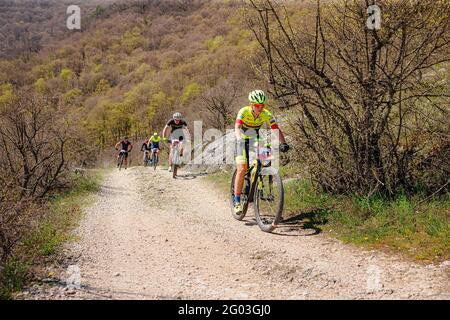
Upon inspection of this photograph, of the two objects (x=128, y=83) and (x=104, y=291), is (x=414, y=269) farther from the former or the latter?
(x=128, y=83)

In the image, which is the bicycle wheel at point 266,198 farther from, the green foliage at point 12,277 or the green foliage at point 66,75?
the green foliage at point 66,75

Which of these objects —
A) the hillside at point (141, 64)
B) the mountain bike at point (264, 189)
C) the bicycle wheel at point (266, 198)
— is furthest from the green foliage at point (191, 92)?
the bicycle wheel at point (266, 198)

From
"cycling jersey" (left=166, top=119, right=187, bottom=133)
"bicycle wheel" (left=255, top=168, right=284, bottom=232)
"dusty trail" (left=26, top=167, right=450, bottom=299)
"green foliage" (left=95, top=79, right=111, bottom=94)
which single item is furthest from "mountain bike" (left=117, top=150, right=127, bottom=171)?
"green foliage" (left=95, top=79, right=111, bottom=94)

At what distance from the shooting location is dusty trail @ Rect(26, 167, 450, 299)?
4105 millimetres

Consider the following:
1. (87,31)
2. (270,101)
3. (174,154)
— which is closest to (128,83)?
(87,31)

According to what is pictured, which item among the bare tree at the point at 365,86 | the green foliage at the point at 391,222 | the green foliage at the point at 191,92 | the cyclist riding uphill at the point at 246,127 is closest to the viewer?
the green foliage at the point at 391,222

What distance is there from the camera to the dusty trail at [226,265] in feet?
13.5

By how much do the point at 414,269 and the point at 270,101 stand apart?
4565 mm

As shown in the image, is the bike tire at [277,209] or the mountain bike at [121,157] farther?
the mountain bike at [121,157]

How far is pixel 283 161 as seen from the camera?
37.2ft

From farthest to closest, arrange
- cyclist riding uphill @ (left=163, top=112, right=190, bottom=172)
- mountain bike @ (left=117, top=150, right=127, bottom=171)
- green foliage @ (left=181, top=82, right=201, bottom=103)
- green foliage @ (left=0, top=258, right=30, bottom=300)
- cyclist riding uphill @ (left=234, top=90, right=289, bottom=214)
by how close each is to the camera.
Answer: green foliage @ (left=181, top=82, right=201, bottom=103), mountain bike @ (left=117, top=150, right=127, bottom=171), cyclist riding uphill @ (left=163, top=112, right=190, bottom=172), cyclist riding uphill @ (left=234, top=90, right=289, bottom=214), green foliage @ (left=0, top=258, right=30, bottom=300)

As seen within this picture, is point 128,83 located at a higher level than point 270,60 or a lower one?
higher

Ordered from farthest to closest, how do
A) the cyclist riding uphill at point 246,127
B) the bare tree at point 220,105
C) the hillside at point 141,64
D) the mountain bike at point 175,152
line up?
1. the hillside at point 141,64
2. the bare tree at point 220,105
3. the mountain bike at point 175,152
4. the cyclist riding uphill at point 246,127

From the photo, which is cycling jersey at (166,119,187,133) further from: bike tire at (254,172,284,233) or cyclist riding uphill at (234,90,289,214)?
bike tire at (254,172,284,233)
